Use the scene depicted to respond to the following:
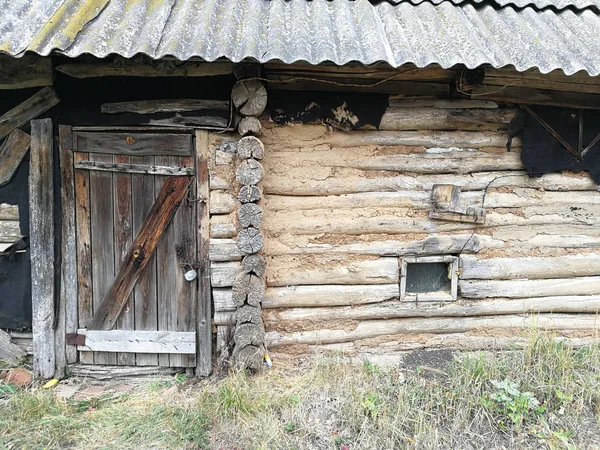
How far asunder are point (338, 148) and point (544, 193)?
1959mm

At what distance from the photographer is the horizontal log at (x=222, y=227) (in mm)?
3598

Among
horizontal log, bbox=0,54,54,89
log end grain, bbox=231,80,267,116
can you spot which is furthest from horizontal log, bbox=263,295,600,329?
horizontal log, bbox=0,54,54,89

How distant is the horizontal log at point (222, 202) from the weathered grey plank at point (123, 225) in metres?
0.77

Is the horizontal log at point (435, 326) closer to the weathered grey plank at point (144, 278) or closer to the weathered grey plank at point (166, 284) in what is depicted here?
the weathered grey plank at point (166, 284)

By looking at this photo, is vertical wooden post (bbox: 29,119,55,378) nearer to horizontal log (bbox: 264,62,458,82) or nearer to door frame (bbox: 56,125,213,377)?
door frame (bbox: 56,125,213,377)

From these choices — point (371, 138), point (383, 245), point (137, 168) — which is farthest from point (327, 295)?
point (137, 168)

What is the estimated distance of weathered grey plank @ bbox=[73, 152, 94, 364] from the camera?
3.69 m

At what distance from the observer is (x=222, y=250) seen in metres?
3.60

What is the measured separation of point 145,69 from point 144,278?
1784 millimetres

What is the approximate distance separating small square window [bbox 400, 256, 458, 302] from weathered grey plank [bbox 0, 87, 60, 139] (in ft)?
11.0

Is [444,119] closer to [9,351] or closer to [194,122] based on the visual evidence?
[194,122]

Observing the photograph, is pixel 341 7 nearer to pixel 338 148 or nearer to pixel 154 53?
pixel 338 148

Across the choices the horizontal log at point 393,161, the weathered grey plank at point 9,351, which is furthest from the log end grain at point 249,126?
the weathered grey plank at point 9,351

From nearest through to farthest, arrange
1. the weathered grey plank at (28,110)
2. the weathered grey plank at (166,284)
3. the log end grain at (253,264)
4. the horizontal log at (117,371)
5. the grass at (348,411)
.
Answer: the grass at (348,411)
the log end grain at (253,264)
the weathered grey plank at (28,110)
the weathered grey plank at (166,284)
the horizontal log at (117,371)
